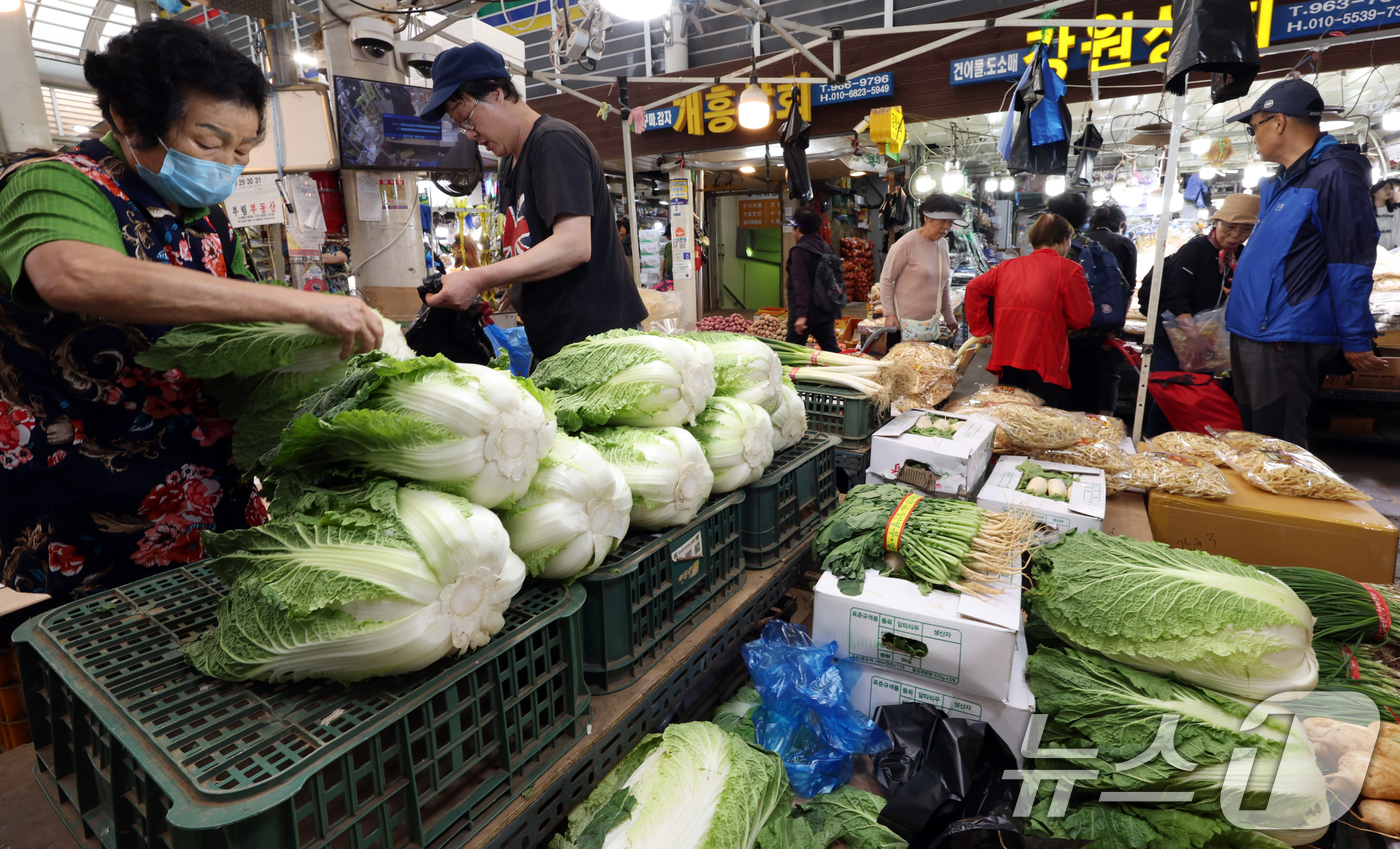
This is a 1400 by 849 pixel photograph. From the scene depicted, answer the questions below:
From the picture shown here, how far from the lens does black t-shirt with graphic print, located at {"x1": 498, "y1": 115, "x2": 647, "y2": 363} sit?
2.58 m

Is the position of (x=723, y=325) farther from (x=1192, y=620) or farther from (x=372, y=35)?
(x=1192, y=620)

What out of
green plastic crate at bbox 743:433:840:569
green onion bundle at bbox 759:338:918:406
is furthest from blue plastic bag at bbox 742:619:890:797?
green onion bundle at bbox 759:338:918:406

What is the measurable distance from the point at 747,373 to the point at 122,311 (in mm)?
1774

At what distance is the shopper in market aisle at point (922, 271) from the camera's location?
6.45m

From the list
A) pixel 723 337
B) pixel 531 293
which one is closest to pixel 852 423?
pixel 723 337

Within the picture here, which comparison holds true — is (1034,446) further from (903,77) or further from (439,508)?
(903,77)

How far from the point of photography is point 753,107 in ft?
20.1

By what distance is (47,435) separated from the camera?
156cm

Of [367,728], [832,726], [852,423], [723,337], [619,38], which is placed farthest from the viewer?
[619,38]

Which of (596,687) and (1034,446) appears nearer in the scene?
(596,687)

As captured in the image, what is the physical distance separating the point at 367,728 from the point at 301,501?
447mm

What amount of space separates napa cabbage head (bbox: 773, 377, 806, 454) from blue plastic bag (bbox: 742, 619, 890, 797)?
893 mm

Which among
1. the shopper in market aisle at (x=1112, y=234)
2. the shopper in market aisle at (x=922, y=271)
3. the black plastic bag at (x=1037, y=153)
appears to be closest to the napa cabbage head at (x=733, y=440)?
the black plastic bag at (x=1037, y=153)

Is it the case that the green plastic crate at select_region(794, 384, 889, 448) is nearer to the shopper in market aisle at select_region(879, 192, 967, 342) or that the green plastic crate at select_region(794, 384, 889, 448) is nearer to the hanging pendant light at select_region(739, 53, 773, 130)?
the shopper in market aisle at select_region(879, 192, 967, 342)
